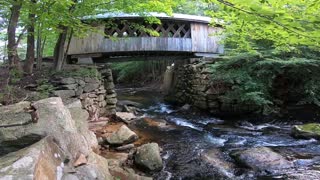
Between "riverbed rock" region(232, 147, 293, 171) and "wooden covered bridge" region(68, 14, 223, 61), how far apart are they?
6.32 metres

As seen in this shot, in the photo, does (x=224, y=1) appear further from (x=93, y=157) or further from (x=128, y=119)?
(x=128, y=119)

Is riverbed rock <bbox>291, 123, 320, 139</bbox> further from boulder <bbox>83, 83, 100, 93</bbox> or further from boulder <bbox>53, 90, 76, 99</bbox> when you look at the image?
boulder <bbox>53, 90, 76, 99</bbox>

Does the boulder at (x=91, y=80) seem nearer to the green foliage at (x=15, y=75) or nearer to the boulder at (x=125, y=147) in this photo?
the green foliage at (x=15, y=75)

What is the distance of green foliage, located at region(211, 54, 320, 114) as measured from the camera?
28.4 feet

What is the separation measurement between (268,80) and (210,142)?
358 centimetres

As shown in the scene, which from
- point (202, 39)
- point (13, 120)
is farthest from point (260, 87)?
point (13, 120)

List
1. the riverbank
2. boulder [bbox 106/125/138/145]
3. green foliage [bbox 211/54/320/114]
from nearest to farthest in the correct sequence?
1. boulder [bbox 106/125/138/145]
2. green foliage [bbox 211/54/320/114]
3. the riverbank

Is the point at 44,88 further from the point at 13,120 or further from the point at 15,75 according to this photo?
the point at 13,120

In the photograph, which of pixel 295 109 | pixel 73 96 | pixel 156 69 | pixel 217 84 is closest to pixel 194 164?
pixel 73 96

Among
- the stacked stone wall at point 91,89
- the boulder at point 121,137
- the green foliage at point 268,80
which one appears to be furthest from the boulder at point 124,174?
the green foliage at point 268,80

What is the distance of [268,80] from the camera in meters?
9.16

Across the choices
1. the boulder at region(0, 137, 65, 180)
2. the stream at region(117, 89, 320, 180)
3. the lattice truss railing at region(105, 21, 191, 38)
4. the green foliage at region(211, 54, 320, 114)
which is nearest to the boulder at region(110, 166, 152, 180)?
the stream at region(117, 89, 320, 180)

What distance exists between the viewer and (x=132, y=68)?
2259 cm

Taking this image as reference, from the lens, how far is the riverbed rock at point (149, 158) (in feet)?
16.4
